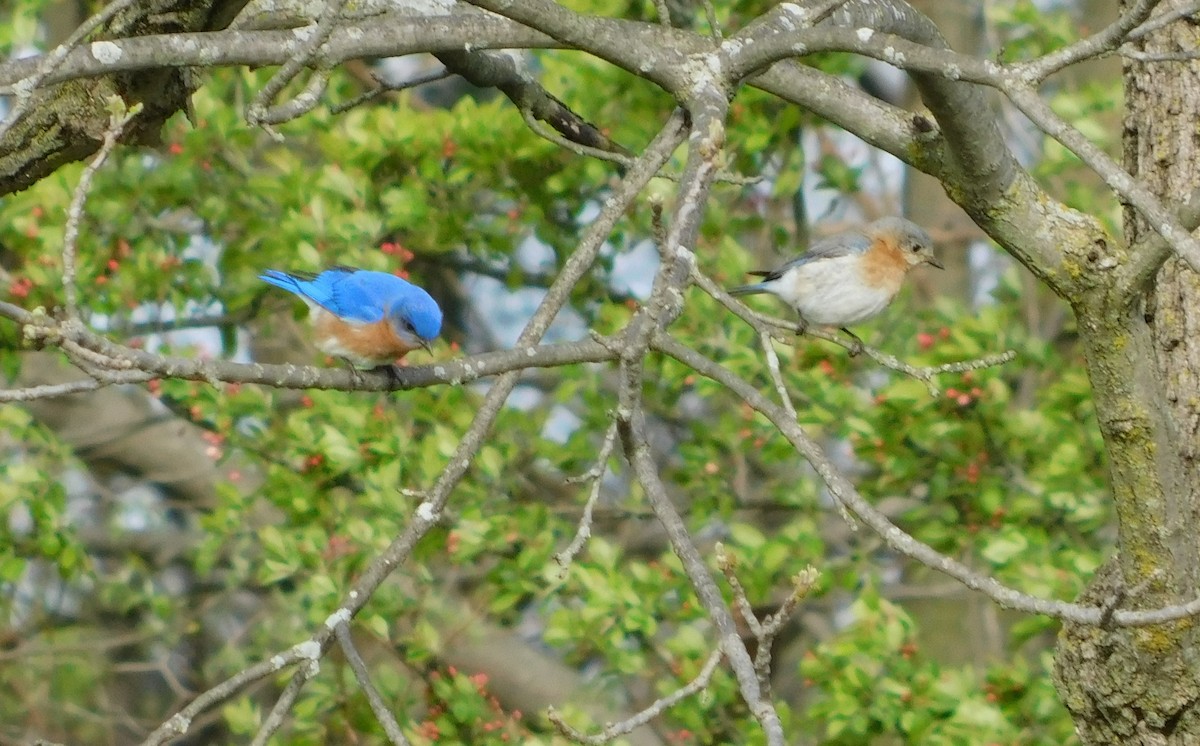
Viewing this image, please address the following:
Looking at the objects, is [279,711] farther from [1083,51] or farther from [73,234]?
[1083,51]

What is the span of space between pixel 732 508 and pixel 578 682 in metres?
1.13

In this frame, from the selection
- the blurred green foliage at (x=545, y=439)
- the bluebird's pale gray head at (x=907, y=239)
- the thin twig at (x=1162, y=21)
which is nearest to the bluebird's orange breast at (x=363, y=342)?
the blurred green foliage at (x=545, y=439)

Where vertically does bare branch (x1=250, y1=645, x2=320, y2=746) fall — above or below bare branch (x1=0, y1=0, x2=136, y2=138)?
below

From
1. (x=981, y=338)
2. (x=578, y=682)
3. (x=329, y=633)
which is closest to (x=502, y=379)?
(x=329, y=633)

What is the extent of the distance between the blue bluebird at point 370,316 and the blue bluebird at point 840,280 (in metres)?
1.58

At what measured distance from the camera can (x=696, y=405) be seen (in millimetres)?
7281

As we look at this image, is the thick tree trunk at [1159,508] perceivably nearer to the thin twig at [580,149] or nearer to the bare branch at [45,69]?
the thin twig at [580,149]

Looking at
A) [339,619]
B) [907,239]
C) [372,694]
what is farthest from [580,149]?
[907,239]

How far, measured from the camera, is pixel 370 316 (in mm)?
3828

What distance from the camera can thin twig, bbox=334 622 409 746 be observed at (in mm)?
2283

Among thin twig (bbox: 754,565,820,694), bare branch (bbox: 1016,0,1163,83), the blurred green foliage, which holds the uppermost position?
bare branch (bbox: 1016,0,1163,83)

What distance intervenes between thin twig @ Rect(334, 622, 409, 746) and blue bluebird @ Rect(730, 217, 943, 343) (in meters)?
2.85

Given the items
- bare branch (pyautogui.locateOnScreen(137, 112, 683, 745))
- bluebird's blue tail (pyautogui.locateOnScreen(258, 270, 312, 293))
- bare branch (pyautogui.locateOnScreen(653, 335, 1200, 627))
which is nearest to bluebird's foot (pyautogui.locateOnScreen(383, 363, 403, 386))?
bare branch (pyautogui.locateOnScreen(137, 112, 683, 745))

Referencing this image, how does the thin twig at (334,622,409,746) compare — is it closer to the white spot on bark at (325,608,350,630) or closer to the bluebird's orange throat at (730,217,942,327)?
the white spot on bark at (325,608,350,630)
